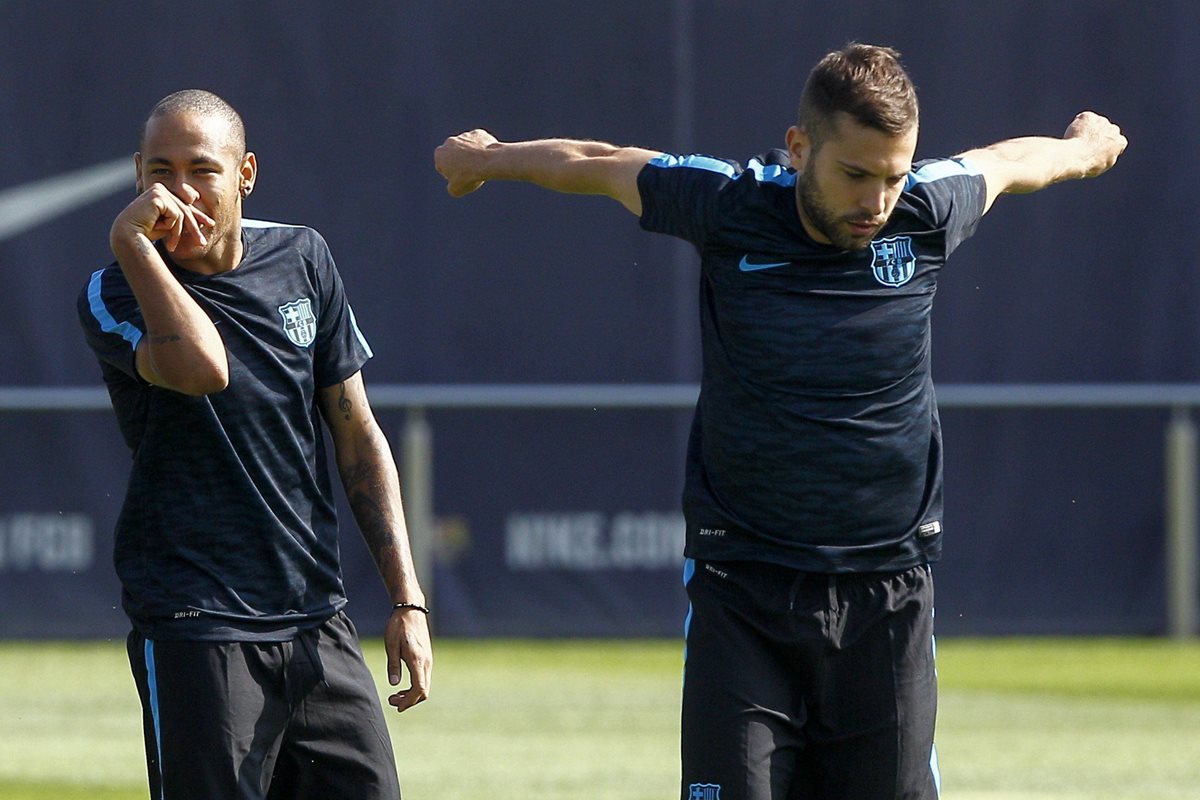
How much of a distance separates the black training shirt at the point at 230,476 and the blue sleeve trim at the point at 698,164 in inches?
32.0

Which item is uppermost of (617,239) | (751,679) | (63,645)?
(617,239)

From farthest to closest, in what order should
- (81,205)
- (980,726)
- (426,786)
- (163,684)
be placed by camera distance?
(81,205) < (980,726) < (426,786) < (163,684)

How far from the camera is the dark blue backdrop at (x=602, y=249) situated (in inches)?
502

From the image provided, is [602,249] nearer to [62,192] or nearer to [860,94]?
[62,192]

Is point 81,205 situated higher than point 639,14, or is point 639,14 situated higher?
point 639,14

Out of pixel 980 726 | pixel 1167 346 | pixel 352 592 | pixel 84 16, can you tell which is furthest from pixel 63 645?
pixel 1167 346

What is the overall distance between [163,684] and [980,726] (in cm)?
622

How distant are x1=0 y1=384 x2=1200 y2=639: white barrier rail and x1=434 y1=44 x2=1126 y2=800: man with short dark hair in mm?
8304

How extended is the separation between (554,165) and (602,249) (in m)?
8.62

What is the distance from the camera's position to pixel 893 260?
4281 mm

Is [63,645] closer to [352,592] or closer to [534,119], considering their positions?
[352,592]

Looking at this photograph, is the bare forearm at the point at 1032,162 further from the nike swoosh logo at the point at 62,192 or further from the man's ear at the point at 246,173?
the nike swoosh logo at the point at 62,192

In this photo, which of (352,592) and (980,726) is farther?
(352,592)

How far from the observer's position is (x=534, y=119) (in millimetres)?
12891
